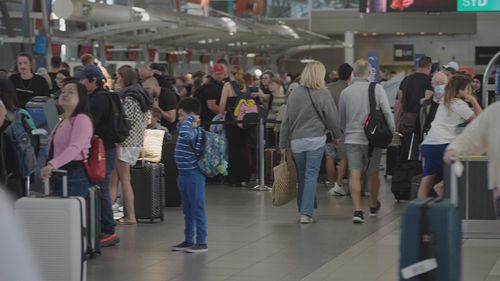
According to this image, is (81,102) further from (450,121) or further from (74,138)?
(450,121)

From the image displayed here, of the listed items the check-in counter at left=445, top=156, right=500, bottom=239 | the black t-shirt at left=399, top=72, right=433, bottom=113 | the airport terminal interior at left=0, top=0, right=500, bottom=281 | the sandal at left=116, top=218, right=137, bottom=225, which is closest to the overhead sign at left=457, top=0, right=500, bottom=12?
the airport terminal interior at left=0, top=0, right=500, bottom=281

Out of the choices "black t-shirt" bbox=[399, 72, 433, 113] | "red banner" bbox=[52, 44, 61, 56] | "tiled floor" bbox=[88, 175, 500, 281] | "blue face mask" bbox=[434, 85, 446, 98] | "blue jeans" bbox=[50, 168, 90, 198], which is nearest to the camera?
"tiled floor" bbox=[88, 175, 500, 281]

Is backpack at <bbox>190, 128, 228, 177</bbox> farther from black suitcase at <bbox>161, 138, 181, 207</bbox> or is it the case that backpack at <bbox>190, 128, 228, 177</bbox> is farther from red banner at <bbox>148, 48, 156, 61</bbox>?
red banner at <bbox>148, 48, 156, 61</bbox>

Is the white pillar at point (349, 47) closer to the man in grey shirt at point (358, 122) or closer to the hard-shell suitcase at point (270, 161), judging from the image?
the hard-shell suitcase at point (270, 161)

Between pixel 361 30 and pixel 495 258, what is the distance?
3440 cm

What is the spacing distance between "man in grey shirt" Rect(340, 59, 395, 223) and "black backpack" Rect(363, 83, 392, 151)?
0.23 ft

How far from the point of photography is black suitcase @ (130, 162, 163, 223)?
11.4 m

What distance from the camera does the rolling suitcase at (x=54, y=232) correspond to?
6.34 metres

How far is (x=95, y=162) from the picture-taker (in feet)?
28.3

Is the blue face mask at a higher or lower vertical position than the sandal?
higher

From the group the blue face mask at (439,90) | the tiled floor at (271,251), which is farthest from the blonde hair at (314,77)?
the tiled floor at (271,251)

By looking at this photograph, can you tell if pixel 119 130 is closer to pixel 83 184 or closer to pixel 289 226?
pixel 83 184

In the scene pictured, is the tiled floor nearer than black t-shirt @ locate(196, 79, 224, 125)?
Yes

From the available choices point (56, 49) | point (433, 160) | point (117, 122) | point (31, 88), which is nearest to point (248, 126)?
point (31, 88)
